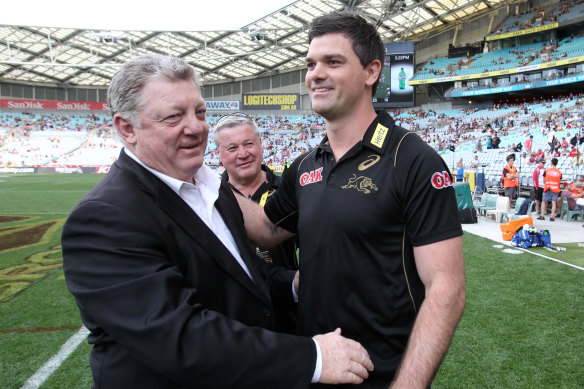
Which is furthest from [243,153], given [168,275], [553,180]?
[553,180]

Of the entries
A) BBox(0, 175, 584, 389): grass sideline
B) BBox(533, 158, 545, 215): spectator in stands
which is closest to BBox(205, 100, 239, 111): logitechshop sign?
BBox(533, 158, 545, 215): spectator in stands

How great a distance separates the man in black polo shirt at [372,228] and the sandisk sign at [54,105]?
187 ft

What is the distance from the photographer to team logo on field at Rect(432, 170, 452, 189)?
60.7 inches

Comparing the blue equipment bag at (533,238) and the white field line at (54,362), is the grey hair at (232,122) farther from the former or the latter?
the blue equipment bag at (533,238)

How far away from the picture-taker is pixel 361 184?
1671mm

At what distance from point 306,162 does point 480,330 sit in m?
3.67

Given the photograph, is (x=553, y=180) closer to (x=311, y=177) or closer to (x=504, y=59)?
(x=311, y=177)

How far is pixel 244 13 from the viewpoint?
→ 2909 cm

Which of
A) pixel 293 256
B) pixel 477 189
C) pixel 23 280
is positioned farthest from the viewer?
pixel 477 189

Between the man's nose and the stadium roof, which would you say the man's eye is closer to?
the man's nose

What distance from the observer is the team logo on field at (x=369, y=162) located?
5.58 ft

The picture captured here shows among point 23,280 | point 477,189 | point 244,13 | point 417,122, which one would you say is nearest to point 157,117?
point 23,280

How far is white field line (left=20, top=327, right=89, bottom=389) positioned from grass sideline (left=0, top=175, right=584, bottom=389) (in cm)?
6

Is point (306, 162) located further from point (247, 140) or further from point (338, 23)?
point (247, 140)
